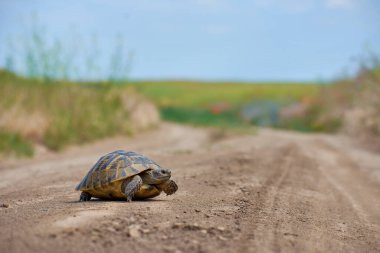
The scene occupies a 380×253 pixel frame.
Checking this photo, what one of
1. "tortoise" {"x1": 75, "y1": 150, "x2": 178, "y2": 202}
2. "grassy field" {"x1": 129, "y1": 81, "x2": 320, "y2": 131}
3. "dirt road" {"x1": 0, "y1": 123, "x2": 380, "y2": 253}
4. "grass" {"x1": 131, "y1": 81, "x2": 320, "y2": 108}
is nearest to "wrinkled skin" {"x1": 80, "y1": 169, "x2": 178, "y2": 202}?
"tortoise" {"x1": 75, "y1": 150, "x2": 178, "y2": 202}

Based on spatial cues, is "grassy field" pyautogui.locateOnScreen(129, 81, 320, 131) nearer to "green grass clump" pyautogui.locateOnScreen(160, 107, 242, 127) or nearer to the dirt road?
"green grass clump" pyautogui.locateOnScreen(160, 107, 242, 127)

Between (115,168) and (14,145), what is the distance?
10637mm

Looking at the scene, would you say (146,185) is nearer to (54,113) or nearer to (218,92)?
(54,113)

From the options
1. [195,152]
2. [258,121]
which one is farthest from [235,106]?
[195,152]

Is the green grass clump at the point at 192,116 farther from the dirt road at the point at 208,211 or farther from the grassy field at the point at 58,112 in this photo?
the dirt road at the point at 208,211

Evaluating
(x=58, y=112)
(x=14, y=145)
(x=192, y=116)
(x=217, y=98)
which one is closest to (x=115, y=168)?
(x=14, y=145)

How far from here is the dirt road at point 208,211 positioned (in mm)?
6082

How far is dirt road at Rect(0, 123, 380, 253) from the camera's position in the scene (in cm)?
608

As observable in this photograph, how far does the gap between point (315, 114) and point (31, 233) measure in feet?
137

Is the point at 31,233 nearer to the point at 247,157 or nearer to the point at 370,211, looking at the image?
the point at 370,211

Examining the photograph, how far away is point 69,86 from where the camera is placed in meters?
25.4

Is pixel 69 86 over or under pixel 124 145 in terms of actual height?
over

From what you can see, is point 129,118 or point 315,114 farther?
point 315,114

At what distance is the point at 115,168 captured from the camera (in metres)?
8.52
